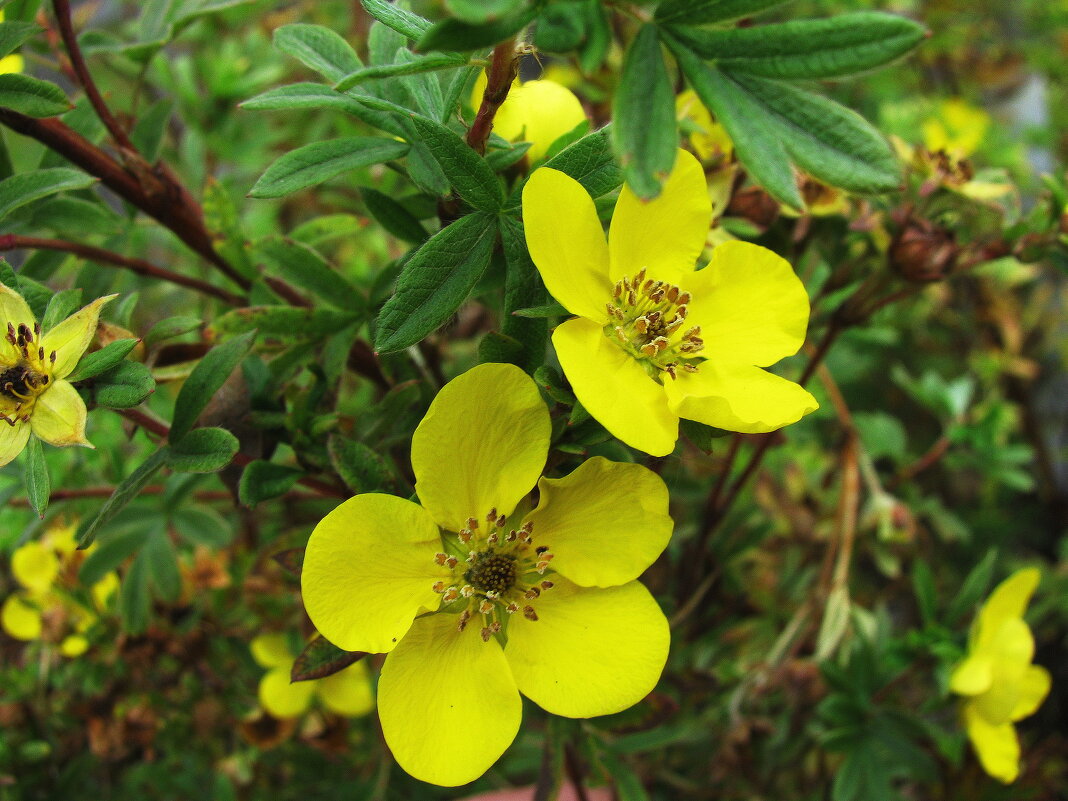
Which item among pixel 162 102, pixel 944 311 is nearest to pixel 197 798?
pixel 162 102

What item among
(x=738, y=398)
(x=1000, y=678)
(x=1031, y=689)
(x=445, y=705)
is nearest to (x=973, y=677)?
(x=1000, y=678)

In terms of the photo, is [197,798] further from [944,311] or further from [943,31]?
[943,31]

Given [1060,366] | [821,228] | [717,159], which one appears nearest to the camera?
[717,159]

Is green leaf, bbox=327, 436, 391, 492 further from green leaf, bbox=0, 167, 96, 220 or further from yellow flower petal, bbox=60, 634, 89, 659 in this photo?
yellow flower petal, bbox=60, 634, 89, 659

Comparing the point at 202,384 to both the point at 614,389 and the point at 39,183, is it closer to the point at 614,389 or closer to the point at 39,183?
the point at 39,183

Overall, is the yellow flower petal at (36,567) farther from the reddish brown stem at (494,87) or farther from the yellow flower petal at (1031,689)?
the yellow flower petal at (1031,689)

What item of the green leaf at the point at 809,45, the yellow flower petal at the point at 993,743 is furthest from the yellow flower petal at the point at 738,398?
the yellow flower petal at the point at 993,743
